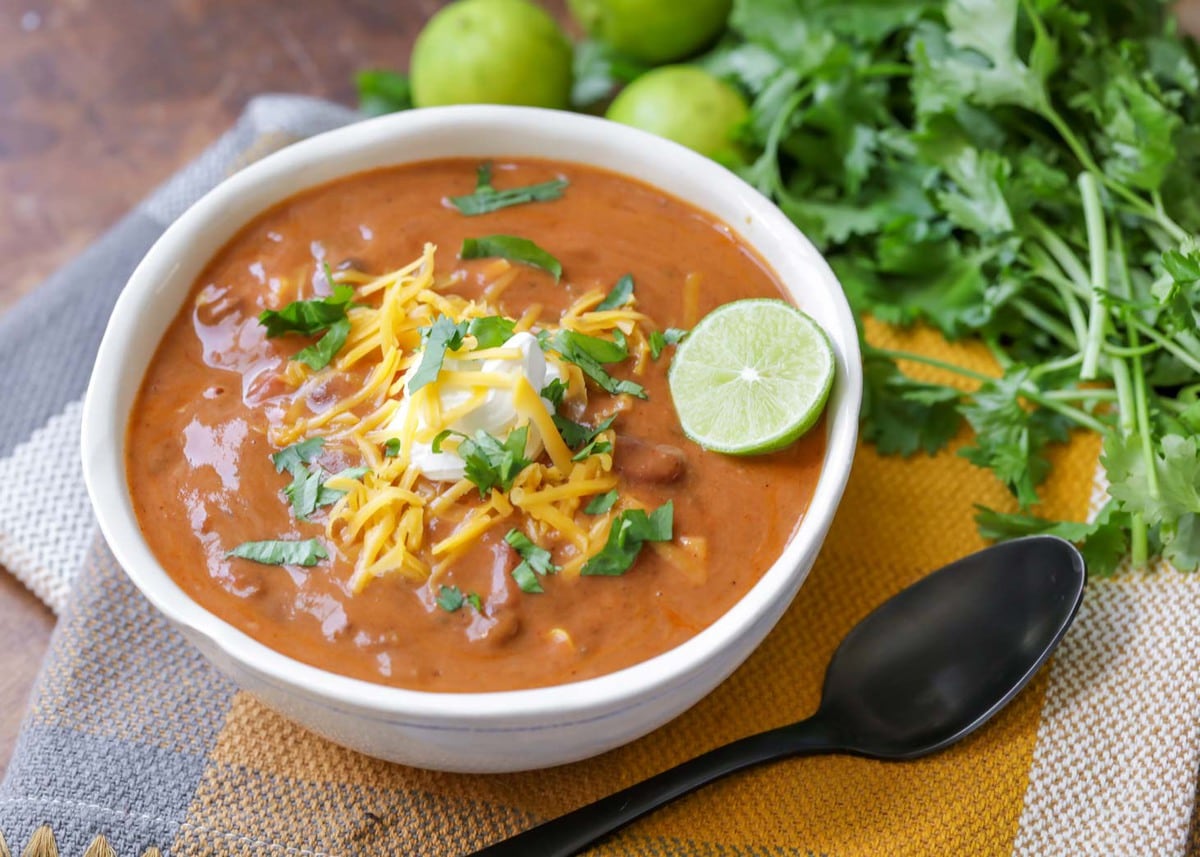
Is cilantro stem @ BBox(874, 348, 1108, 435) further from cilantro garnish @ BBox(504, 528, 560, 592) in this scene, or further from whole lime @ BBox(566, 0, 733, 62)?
whole lime @ BBox(566, 0, 733, 62)

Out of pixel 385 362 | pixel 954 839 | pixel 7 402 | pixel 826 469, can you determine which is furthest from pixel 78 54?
pixel 954 839

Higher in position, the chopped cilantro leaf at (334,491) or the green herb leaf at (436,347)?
the green herb leaf at (436,347)

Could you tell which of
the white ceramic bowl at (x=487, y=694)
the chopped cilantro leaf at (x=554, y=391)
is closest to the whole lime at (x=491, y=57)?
the white ceramic bowl at (x=487, y=694)

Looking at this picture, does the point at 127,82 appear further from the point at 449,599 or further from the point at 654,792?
the point at 654,792

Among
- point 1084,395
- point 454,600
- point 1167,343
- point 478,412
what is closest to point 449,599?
point 454,600

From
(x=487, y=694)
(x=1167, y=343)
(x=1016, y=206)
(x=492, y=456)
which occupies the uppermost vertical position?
(x=492, y=456)

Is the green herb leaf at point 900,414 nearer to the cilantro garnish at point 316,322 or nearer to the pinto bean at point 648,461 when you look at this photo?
the pinto bean at point 648,461

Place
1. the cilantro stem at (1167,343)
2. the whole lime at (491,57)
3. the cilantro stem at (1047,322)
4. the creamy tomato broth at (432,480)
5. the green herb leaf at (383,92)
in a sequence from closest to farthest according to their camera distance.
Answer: the creamy tomato broth at (432,480), the cilantro stem at (1167,343), the cilantro stem at (1047,322), the whole lime at (491,57), the green herb leaf at (383,92)
